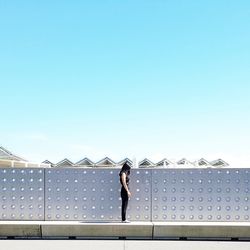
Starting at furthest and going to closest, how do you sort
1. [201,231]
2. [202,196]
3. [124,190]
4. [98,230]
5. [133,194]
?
1. [133,194]
2. [202,196]
3. [124,190]
4. [98,230]
5. [201,231]

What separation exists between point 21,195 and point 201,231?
17.9 feet

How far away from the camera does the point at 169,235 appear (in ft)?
37.4

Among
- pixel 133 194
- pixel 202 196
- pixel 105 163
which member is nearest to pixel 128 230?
pixel 133 194

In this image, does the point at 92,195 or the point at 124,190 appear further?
the point at 92,195

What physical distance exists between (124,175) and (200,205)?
248 centimetres

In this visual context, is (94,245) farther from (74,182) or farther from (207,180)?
(207,180)

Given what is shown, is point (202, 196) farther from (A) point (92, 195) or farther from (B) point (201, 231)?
(A) point (92, 195)

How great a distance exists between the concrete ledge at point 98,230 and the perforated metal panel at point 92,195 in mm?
1012

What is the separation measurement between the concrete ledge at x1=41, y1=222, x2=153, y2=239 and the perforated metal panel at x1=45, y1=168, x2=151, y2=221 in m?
1.01

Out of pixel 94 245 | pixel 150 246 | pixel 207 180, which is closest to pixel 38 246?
pixel 94 245

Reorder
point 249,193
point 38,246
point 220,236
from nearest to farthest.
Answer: point 38,246 < point 220,236 < point 249,193

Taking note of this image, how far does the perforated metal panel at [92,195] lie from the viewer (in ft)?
41.3

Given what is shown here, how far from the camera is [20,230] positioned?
38.1 ft

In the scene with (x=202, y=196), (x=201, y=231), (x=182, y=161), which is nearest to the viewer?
(x=201, y=231)
